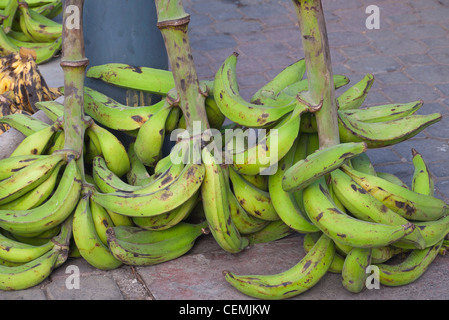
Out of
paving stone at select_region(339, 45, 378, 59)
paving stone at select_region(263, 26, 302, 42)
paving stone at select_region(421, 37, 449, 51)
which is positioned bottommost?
paving stone at select_region(421, 37, 449, 51)

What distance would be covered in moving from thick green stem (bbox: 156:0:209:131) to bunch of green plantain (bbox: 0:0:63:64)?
1633mm

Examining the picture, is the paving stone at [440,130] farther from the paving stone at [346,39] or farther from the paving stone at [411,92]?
the paving stone at [346,39]

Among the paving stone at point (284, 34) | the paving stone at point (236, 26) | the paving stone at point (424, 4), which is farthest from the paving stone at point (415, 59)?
the paving stone at point (236, 26)

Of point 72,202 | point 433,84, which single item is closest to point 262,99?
point 72,202

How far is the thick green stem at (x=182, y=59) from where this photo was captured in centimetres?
232

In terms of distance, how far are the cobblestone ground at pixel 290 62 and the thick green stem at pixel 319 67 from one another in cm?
52

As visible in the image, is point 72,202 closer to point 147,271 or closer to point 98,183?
point 98,183

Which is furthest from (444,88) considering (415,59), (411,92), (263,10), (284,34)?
(263,10)

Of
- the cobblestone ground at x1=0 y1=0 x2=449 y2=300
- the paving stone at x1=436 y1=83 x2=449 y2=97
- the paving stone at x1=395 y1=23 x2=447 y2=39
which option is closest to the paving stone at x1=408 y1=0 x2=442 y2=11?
the cobblestone ground at x1=0 y1=0 x2=449 y2=300

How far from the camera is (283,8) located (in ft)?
16.7

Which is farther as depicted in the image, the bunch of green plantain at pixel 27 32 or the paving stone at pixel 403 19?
the paving stone at pixel 403 19

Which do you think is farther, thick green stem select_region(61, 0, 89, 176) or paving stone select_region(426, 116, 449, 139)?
paving stone select_region(426, 116, 449, 139)

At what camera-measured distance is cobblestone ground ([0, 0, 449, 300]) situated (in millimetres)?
2359

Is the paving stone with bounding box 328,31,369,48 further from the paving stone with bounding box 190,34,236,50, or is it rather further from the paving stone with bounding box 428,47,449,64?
the paving stone with bounding box 190,34,236,50
